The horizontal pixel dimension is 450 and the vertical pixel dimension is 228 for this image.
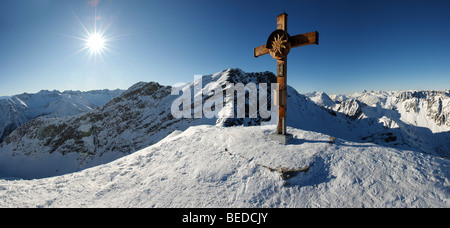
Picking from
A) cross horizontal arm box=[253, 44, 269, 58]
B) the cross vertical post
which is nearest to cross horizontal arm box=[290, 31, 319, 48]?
the cross vertical post

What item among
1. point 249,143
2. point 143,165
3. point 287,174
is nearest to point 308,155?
point 287,174

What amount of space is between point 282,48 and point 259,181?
5878 mm

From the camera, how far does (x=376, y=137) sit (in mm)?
85312

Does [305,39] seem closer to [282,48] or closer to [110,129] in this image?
[282,48]

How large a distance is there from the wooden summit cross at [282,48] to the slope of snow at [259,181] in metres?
0.78

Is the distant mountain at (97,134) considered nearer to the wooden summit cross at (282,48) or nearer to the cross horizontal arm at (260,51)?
the cross horizontal arm at (260,51)

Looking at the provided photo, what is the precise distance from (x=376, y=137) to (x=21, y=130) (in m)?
141

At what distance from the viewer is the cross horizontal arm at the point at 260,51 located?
28.5 feet

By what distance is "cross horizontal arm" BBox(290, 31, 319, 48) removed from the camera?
711 centimetres

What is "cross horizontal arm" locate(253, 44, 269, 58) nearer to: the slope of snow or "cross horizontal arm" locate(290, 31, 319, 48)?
"cross horizontal arm" locate(290, 31, 319, 48)

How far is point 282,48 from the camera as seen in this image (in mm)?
7688

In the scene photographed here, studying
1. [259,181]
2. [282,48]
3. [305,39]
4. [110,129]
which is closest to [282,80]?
[282,48]

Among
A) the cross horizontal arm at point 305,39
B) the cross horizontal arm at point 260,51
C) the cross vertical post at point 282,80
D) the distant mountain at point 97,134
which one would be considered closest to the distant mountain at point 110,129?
the distant mountain at point 97,134

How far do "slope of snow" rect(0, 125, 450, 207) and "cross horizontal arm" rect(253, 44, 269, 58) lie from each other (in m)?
4.59
